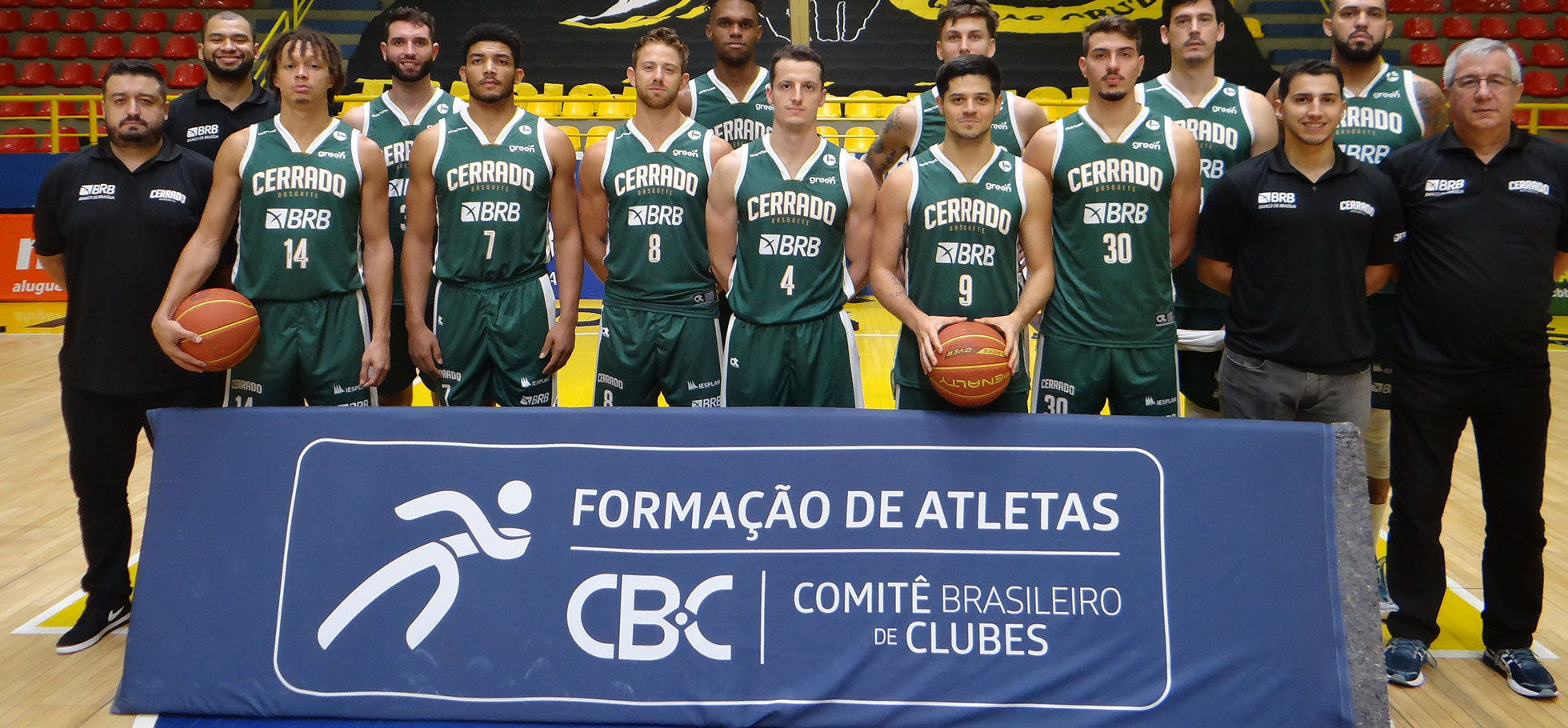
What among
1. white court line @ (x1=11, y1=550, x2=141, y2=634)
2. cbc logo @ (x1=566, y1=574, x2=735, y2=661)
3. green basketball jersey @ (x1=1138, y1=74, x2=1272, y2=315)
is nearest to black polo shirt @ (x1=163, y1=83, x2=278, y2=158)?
white court line @ (x1=11, y1=550, x2=141, y2=634)

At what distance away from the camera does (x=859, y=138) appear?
13195 millimetres

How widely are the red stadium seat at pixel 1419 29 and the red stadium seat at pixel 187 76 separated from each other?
17375mm

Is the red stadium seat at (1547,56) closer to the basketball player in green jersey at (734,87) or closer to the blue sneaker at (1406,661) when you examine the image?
the basketball player in green jersey at (734,87)

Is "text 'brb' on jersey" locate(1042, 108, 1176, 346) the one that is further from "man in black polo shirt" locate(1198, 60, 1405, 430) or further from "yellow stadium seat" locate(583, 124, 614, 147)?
"yellow stadium seat" locate(583, 124, 614, 147)

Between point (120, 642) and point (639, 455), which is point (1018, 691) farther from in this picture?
point (120, 642)

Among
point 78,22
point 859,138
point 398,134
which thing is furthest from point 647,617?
point 78,22

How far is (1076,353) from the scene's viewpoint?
4145 mm

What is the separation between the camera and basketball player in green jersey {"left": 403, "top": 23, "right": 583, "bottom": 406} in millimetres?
4461

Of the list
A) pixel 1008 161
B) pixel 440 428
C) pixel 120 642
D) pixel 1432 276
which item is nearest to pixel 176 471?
pixel 440 428

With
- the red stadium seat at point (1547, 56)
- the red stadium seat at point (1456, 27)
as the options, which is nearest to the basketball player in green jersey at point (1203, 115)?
the red stadium seat at point (1456, 27)

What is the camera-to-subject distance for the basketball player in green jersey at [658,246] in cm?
445

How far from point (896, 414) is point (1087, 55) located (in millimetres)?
1782

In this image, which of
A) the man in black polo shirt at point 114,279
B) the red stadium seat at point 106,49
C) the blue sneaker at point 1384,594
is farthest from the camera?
the red stadium seat at point 106,49

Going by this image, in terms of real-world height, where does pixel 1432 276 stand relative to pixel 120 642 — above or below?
above
